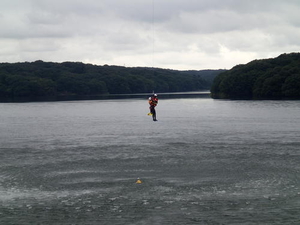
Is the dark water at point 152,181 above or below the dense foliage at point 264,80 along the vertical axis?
below

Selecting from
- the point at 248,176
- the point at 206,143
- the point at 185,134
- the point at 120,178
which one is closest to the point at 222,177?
the point at 248,176

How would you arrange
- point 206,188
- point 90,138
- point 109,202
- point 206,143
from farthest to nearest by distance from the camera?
point 90,138 < point 206,143 < point 206,188 < point 109,202

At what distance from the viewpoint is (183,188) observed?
595 inches

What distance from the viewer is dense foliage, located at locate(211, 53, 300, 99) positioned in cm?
11288

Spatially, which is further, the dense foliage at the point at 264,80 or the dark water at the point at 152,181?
the dense foliage at the point at 264,80

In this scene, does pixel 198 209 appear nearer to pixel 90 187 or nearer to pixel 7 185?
pixel 90 187

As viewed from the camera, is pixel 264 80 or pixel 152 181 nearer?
pixel 152 181

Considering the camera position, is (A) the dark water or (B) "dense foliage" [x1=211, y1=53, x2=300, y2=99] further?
(B) "dense foliage" [x1=211, y1=53, x2=300, y2=99]

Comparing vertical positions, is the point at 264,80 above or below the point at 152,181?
above

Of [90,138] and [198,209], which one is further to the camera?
[90,138]

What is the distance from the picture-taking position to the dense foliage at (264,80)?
11288 cm

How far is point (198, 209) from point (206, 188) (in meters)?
2.54

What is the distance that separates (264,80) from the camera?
12231cm

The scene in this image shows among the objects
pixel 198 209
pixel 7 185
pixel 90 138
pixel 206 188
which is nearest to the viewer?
pixel 198 209
